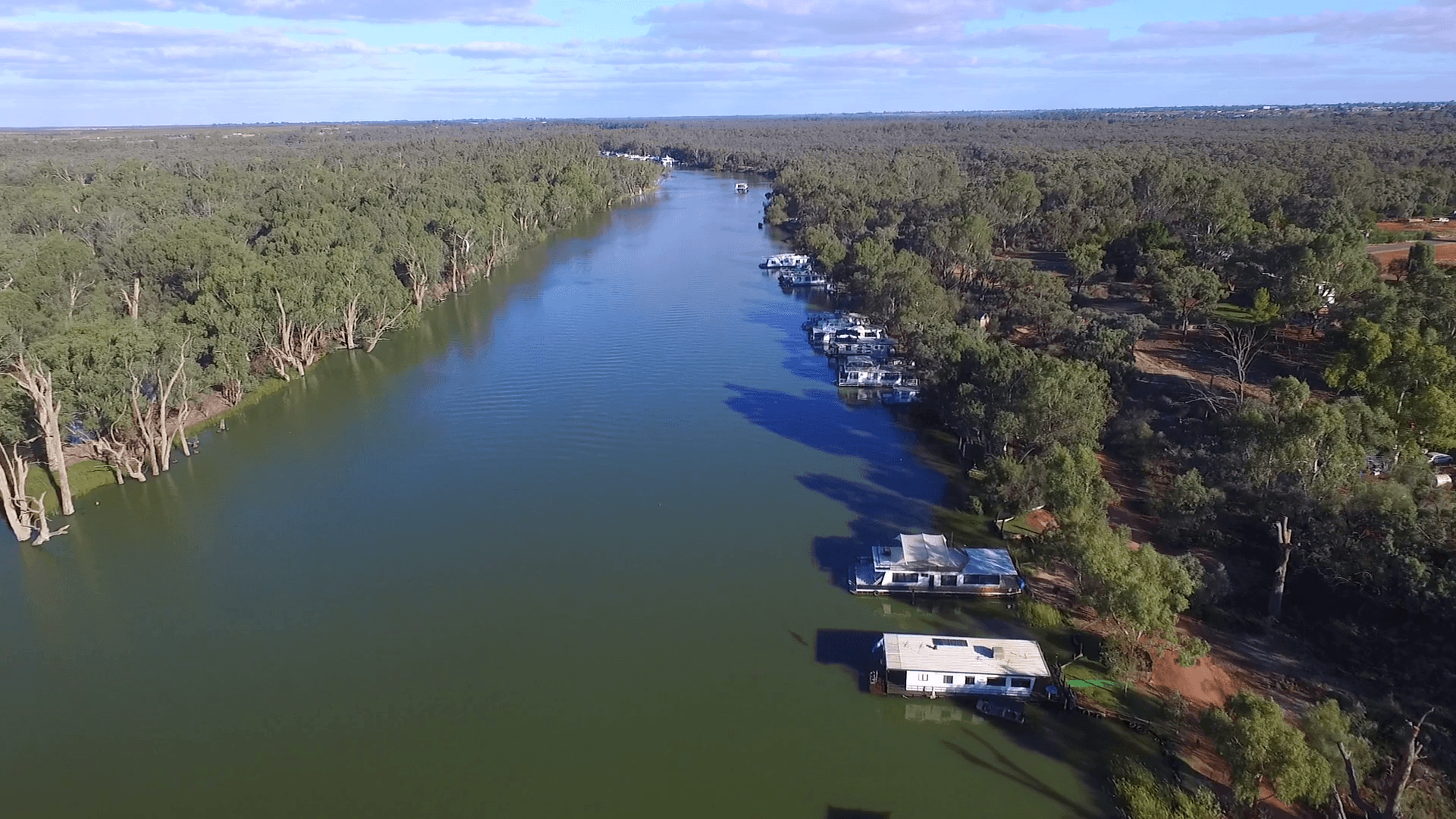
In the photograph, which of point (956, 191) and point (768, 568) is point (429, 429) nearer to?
point (768, 568)

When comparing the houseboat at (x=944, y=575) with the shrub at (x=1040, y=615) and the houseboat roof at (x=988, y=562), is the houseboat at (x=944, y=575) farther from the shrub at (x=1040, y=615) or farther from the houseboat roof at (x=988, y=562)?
the shrub at (x=1040, y=615)

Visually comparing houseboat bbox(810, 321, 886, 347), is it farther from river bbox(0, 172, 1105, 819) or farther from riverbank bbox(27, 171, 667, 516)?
riverbank bbox(27, 171, 667, 516)

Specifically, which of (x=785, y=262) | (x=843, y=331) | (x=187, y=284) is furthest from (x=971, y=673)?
(x=785, y=262)

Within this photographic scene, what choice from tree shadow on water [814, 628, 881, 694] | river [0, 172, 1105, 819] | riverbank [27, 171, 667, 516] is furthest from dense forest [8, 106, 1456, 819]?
tree shadow on water [814, 628, 881, 694]

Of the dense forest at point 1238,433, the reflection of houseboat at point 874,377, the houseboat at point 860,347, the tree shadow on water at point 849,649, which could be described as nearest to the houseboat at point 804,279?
the dense forest at point 1238,433

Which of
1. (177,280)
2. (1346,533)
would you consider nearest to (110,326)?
(177,280)

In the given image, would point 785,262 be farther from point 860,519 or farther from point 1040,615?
point 1040,615

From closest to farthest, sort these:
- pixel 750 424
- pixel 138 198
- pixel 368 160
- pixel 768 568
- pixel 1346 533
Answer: pixel 1346 533, pixel 768 568, pixel 750 424, pixel 138 198, pixel 368 160
